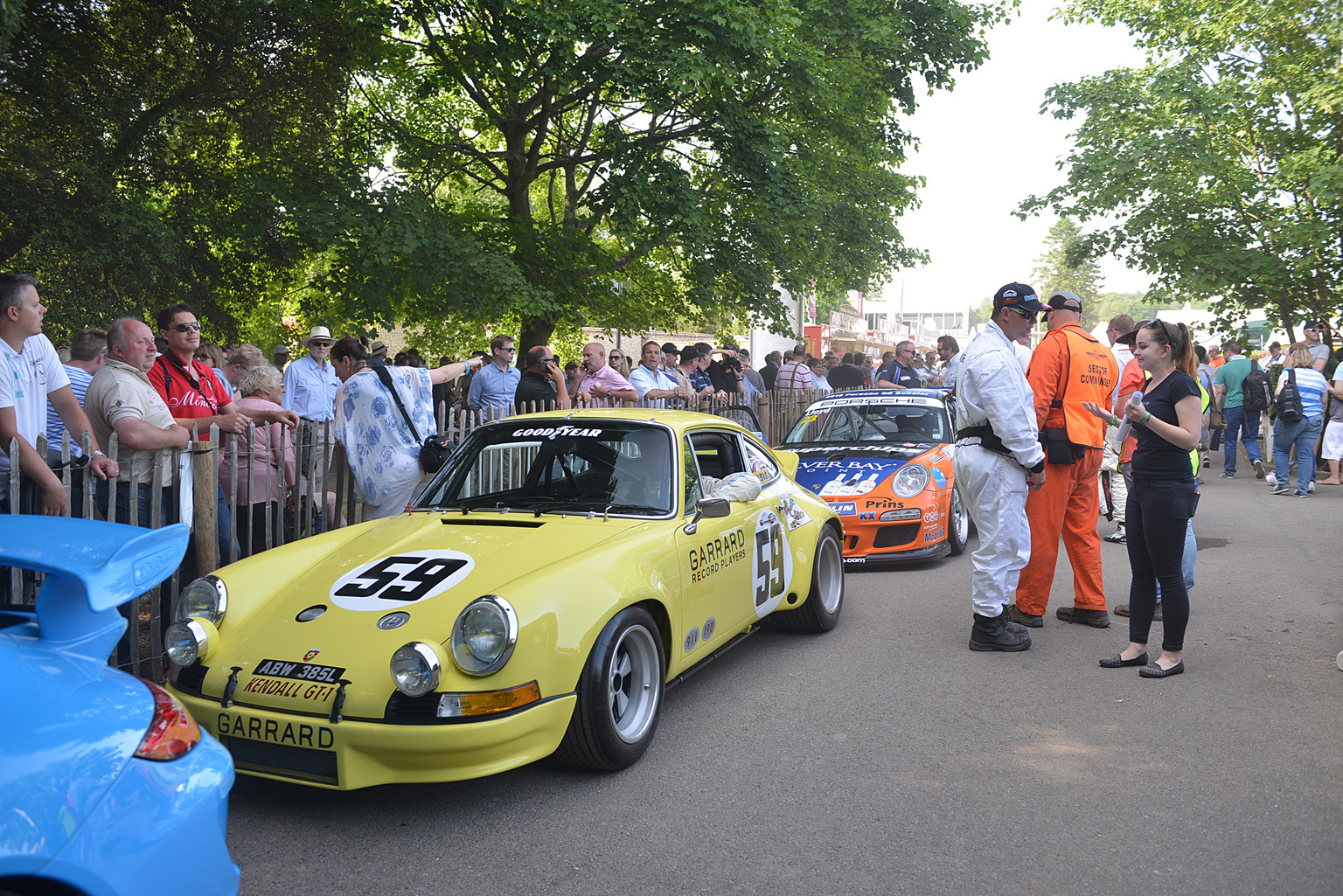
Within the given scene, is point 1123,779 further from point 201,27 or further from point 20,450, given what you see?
point 201,27

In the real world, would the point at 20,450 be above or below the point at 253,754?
above

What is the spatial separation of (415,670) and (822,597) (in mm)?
3216

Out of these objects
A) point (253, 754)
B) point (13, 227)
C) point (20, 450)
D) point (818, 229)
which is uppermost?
point (818, 229)

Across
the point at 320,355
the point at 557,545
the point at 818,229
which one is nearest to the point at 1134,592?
the point at 557,545

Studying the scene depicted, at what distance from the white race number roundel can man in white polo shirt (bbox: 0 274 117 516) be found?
161cm

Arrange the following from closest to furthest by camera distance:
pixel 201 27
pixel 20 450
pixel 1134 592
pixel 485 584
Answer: pixel 485 584 → pixel 20 450 → pixel 1134 592 → pixel 201 27

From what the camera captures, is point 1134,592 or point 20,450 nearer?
point 20,450

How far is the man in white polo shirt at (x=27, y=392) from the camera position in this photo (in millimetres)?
4316

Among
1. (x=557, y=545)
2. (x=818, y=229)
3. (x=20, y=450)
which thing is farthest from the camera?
(x=818, y=229)

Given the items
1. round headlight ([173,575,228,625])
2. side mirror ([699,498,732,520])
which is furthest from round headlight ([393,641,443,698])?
side mirror ([699,498,732,520])

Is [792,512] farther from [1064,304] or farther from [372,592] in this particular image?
[372,592]

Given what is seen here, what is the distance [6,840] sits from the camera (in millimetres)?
1573

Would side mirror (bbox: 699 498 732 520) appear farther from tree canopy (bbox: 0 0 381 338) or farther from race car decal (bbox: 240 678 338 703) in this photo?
tree canopy (bbox: 0 0 381 338)

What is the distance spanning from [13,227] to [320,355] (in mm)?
6184
